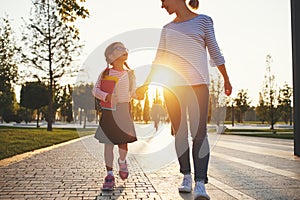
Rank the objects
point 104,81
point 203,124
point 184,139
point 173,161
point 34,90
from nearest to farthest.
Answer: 1. point 203,124
2. point 184,139
3. point 104,81
4. point 173,161
5. point 34,90

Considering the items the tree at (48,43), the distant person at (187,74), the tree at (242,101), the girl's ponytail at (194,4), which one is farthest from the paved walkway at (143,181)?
the tree at (242,101)

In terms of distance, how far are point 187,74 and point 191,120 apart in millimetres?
469

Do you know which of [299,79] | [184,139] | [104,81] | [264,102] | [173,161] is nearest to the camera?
[184,139]

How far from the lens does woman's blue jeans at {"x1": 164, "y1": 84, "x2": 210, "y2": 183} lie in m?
3.73

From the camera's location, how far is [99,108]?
4.66m

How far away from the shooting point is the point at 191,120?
3885 mm

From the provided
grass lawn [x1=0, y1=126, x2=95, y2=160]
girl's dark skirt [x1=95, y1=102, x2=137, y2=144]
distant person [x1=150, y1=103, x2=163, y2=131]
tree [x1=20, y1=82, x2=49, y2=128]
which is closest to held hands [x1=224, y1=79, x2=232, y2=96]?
girl's dark skirt [x1=95, y1=102, x2=137, y2=144]

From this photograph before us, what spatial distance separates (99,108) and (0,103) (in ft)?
138

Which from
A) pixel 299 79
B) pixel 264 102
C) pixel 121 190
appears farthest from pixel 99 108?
pixel 264 102

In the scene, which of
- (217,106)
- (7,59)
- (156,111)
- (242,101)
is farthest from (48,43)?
(242,101)

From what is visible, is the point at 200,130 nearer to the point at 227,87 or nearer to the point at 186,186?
the point at 227,87

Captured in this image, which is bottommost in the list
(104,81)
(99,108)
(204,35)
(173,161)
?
(173,161)

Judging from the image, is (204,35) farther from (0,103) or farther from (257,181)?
(0,103)

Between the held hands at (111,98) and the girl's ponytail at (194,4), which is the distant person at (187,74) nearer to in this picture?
the girl's ponytail at (194,4)
